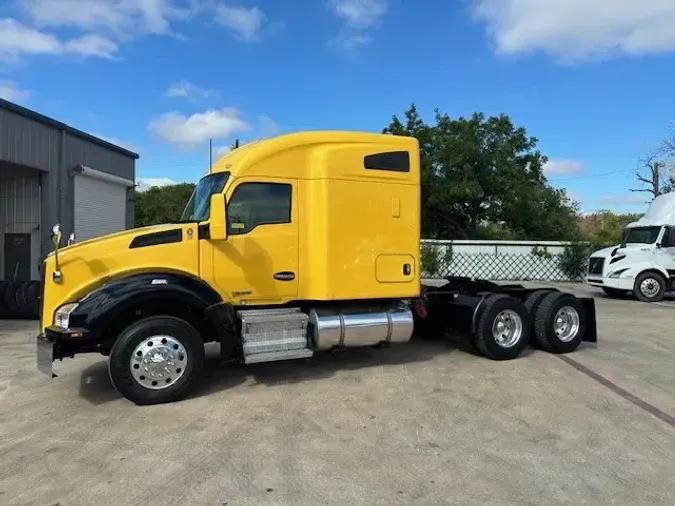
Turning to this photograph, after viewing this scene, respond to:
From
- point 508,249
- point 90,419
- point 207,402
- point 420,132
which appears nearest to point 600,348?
point 207,402

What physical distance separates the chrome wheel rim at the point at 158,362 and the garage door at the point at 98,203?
37.6 ft

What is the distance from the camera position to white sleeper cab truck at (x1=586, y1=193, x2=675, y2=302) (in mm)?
17953

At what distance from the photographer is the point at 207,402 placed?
622 centimetres

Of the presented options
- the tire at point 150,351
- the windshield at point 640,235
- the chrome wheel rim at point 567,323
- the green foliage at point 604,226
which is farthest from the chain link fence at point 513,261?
the tire at point 150,351

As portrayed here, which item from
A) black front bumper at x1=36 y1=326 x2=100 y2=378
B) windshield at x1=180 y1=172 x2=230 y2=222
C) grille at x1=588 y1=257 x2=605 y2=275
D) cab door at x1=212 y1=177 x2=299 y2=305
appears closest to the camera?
black front bumper at x1=36 y1=326 x2=100 y2=378

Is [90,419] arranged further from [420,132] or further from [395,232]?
[420,132]

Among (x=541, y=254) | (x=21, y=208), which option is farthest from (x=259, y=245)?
(x=541, y=254)

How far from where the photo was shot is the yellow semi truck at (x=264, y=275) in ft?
20.1

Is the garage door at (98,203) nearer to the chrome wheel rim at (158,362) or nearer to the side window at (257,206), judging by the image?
the side window at (257,206)

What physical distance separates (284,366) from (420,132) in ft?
80.6

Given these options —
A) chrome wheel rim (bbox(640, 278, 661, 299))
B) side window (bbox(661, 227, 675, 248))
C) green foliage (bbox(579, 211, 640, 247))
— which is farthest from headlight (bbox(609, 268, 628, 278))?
green foliage (bbox(579, 211, 640, 247))

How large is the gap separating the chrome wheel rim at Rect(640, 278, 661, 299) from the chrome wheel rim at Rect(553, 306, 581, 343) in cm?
1081

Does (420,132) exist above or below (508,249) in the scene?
above

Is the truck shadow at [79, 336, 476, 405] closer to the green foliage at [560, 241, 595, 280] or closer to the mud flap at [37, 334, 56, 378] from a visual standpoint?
the mud flap at [37, 334, 56, 378]
